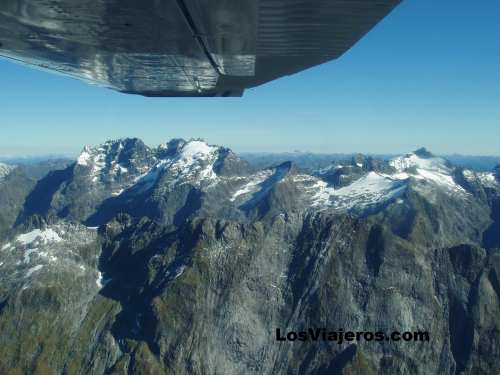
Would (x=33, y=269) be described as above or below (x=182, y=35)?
below

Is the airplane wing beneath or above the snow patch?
above

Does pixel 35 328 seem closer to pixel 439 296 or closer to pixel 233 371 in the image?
pixel 233 371

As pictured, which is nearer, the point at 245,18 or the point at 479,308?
the point at 245,18

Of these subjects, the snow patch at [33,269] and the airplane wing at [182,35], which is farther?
the snow patch at [33,269]

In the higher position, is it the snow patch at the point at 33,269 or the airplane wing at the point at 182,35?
the airplane wing at the point at 182,35

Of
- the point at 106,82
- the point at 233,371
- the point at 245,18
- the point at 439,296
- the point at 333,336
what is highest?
the point at 245,18

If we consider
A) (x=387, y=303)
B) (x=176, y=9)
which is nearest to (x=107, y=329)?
(x=387, y=303)

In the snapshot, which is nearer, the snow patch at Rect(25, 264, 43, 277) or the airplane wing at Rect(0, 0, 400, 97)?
the airplane wing at Rect(0, 0, 400, 97)

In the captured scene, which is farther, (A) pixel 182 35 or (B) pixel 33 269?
(B) pixel 33 269
